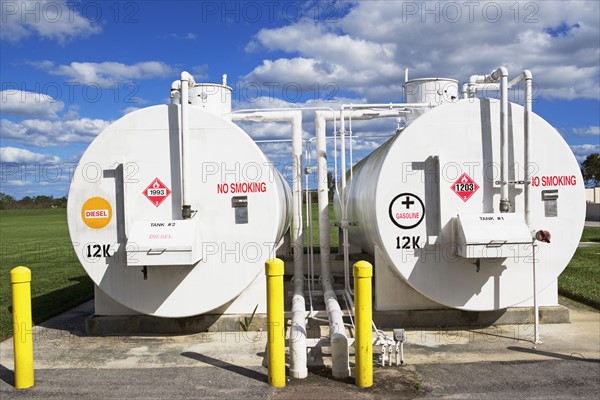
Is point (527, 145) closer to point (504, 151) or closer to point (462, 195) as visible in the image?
point (504, 151)

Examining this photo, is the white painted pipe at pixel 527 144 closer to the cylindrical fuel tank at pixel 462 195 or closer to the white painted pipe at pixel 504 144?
the cylindrical fuel tank at pixel 462 195

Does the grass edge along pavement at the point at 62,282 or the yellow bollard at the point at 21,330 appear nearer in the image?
the yellow bollard at the point at 21,330

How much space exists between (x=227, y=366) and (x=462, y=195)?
128 inches

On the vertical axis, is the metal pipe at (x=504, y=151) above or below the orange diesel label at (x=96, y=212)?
above

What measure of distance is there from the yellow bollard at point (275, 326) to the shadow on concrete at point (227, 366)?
0.27 meters

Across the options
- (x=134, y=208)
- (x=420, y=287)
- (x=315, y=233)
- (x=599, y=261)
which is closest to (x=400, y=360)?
(x=420, y=287)

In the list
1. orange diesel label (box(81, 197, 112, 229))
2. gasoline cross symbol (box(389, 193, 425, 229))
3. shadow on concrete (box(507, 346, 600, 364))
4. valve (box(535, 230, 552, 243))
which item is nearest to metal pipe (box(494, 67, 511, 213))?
valve (box(535, 230, 552, 243))

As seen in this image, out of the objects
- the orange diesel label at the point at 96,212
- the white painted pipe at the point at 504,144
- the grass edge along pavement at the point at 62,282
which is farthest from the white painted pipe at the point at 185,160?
the white painted pipe at the point at 504,144

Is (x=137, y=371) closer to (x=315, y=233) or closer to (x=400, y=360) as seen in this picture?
(x=400, y=360)

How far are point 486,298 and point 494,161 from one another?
63.9 inches

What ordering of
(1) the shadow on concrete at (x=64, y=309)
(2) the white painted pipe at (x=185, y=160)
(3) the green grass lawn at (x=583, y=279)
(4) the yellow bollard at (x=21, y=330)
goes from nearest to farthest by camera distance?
(4) the yellow bollard at (x=21, y=330), (2) the white painted pipe at (x=185, y=160), (1) the shadow on concrete at (x=64, y=309), (3) the green grass lawn at (x=583, y=279)

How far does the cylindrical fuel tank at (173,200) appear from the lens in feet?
22.0

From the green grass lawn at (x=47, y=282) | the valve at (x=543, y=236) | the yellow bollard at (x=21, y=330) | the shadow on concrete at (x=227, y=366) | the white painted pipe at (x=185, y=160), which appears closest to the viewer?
the yellow bollard at (x=21, y=330)

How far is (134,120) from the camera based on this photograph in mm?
6727
